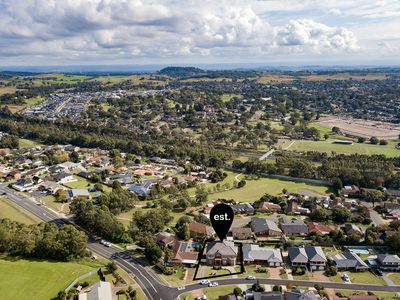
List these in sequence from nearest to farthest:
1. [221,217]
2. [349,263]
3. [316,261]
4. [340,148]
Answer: [221,217], [316,261], [349,263], [340,148]

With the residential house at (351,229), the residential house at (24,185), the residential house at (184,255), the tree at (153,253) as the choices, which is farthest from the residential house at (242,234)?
the residential house at (24,185)

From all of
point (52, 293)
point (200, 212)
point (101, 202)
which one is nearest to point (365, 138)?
point (200, 212)

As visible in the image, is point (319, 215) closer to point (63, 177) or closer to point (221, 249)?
point (221, 249)

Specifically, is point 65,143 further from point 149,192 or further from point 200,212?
point 200,212

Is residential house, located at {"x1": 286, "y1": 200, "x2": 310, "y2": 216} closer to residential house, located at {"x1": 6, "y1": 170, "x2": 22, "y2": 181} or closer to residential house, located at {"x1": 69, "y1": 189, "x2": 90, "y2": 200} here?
residential house, located at {"x1": 69, "y1": 189, "x2": 90, "y2": 200}

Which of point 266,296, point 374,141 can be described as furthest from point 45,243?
point 374,141

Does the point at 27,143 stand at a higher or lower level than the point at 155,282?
higher
